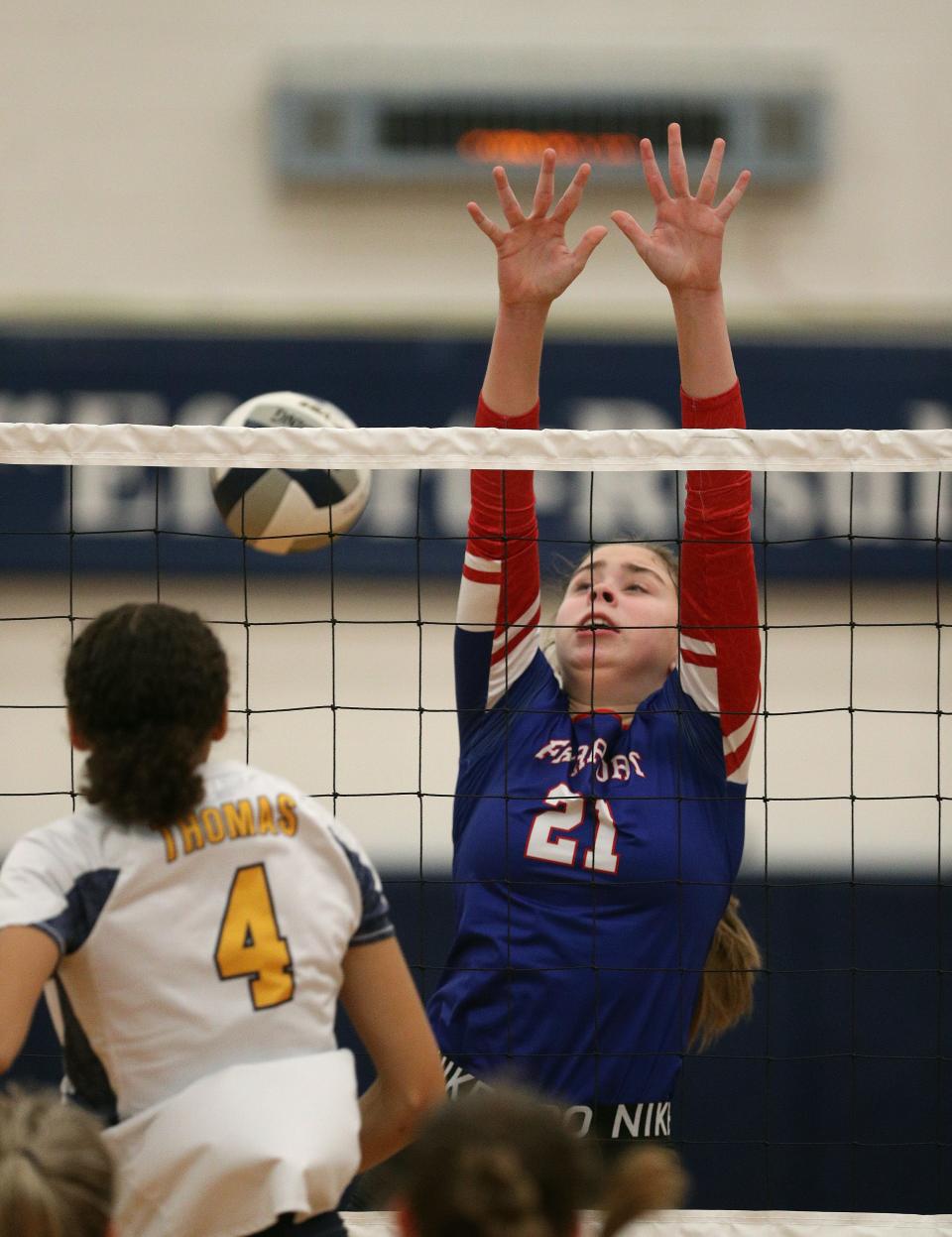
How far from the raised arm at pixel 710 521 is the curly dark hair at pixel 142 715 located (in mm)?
1108

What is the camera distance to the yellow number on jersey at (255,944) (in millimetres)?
1613

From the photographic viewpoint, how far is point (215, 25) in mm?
5781

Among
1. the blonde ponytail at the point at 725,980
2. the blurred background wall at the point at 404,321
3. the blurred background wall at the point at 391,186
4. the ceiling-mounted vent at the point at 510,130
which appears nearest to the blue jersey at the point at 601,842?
the blonde ponytail at the point at 725,980

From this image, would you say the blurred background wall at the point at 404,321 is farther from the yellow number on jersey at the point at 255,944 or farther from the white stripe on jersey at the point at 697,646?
the yellow number on jersey at the point at 255,944

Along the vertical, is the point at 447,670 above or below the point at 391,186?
below

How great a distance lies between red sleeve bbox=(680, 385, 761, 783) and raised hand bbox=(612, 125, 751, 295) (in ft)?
1.07

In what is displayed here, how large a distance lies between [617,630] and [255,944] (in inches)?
46.9

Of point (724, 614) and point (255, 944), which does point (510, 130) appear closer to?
point (724, 614)

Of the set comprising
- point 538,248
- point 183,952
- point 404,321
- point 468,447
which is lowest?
point 183,952

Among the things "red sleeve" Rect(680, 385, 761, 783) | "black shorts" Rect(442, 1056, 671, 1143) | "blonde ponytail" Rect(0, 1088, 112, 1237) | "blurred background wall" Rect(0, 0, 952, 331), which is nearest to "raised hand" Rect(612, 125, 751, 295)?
"red sleeve" Rect(680, 385, 761, 783)

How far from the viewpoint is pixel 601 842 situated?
248 centimetres

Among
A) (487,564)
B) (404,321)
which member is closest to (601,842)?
(487,564)

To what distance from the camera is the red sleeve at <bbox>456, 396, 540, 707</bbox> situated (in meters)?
2.58

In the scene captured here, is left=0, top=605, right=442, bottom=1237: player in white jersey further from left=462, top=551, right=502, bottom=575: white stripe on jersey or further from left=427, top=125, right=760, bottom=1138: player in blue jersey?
left=462, top=551, right=502, bottom=575: white stripe on jersey
